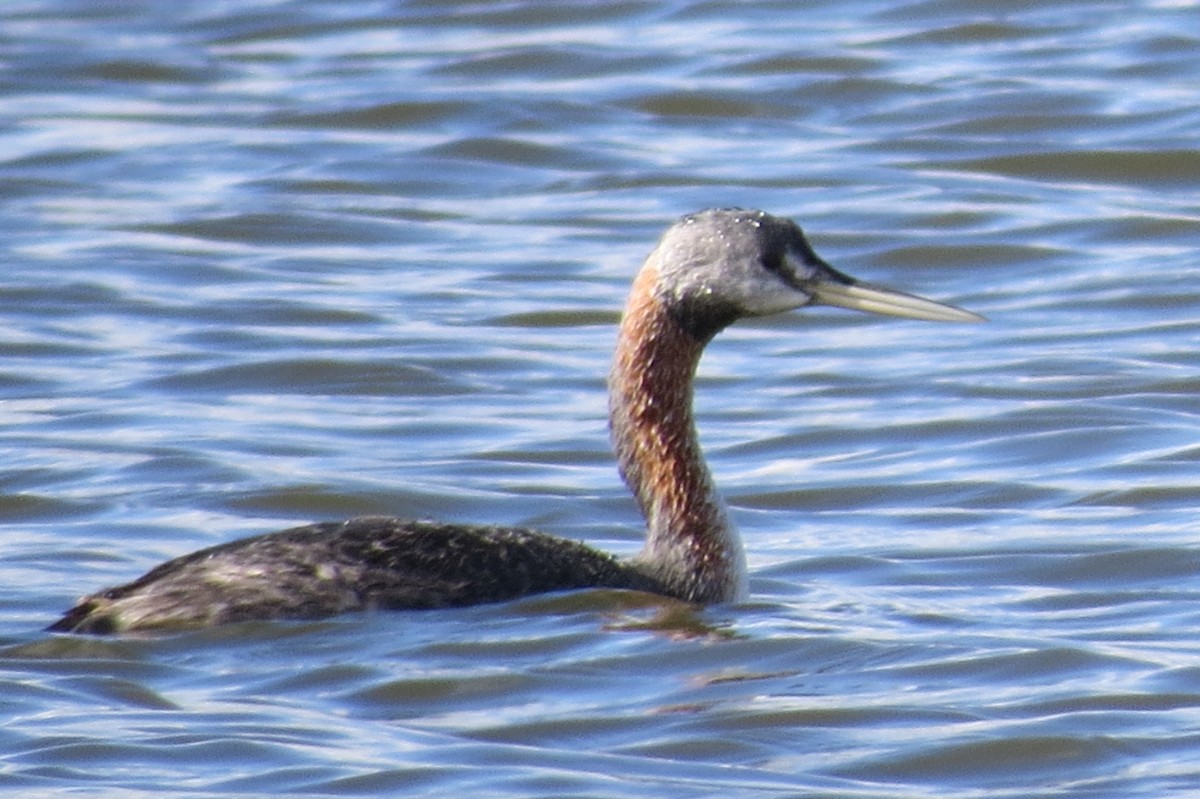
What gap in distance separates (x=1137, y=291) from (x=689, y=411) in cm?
466

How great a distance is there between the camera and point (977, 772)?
22.4 feet

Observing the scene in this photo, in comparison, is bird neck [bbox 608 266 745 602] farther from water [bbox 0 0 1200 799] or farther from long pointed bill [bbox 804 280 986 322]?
long pointed bill [bbox 804 280 986 322]

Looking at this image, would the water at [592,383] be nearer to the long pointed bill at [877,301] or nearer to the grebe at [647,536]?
the grebe at [647,536]

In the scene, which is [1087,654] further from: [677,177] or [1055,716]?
[677,177]

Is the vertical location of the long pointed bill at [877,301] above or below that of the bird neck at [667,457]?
above

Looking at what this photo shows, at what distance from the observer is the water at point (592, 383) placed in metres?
7.15

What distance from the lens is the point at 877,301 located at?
8742 millimetres

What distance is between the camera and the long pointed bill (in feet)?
28.4

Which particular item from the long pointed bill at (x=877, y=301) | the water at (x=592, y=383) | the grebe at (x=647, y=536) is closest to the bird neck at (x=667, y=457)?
the grebe at (x=647, y=536)

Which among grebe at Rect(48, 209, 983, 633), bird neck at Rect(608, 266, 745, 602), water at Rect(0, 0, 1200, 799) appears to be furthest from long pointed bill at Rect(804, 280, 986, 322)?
water at Rect(0, 0, 1200, 799)

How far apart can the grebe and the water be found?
78mm

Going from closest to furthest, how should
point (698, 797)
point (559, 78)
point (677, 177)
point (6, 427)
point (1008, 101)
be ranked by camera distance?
point (698, 797)
point (6, 427)
point (677, 177)
point (1008, 101)
point (559, 78)

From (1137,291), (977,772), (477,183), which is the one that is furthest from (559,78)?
(977,772)

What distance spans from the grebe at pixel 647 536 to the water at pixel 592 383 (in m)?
0.08
